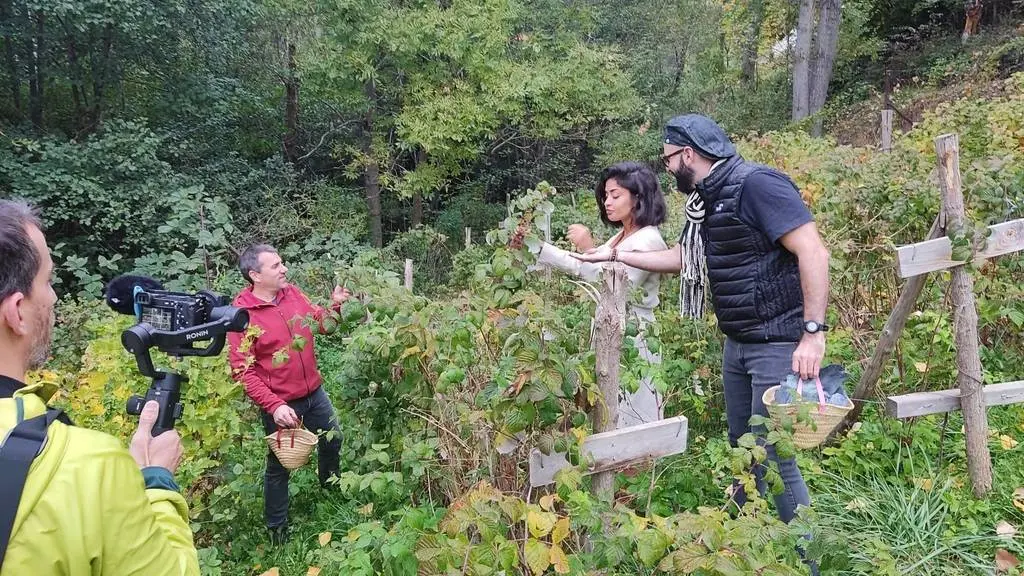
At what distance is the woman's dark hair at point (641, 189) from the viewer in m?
2.95

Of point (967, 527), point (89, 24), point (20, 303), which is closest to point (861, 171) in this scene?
point (967, 527)

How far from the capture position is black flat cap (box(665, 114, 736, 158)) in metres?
2.30

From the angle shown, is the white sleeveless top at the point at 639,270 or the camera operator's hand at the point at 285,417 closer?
the white sleeveless top at the point at 639,270

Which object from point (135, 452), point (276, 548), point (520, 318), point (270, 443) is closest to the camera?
point (135, 452)

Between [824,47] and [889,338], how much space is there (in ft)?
50.9

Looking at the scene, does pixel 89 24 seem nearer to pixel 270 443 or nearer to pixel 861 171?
pixel 270 443

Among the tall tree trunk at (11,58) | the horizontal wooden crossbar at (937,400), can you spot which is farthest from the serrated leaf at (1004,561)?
→ the tall tree trunk at (11,58)

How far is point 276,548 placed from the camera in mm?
3176

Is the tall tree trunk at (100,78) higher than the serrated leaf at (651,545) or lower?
higher

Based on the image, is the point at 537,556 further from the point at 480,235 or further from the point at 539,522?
the point at 480,235

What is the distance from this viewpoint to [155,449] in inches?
60.5

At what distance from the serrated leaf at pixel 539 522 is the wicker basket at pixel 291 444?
1493 millimetres

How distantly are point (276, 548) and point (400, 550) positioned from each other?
1.54 metres

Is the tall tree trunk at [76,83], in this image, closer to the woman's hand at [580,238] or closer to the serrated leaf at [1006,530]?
the woman's hand at [580,238]
